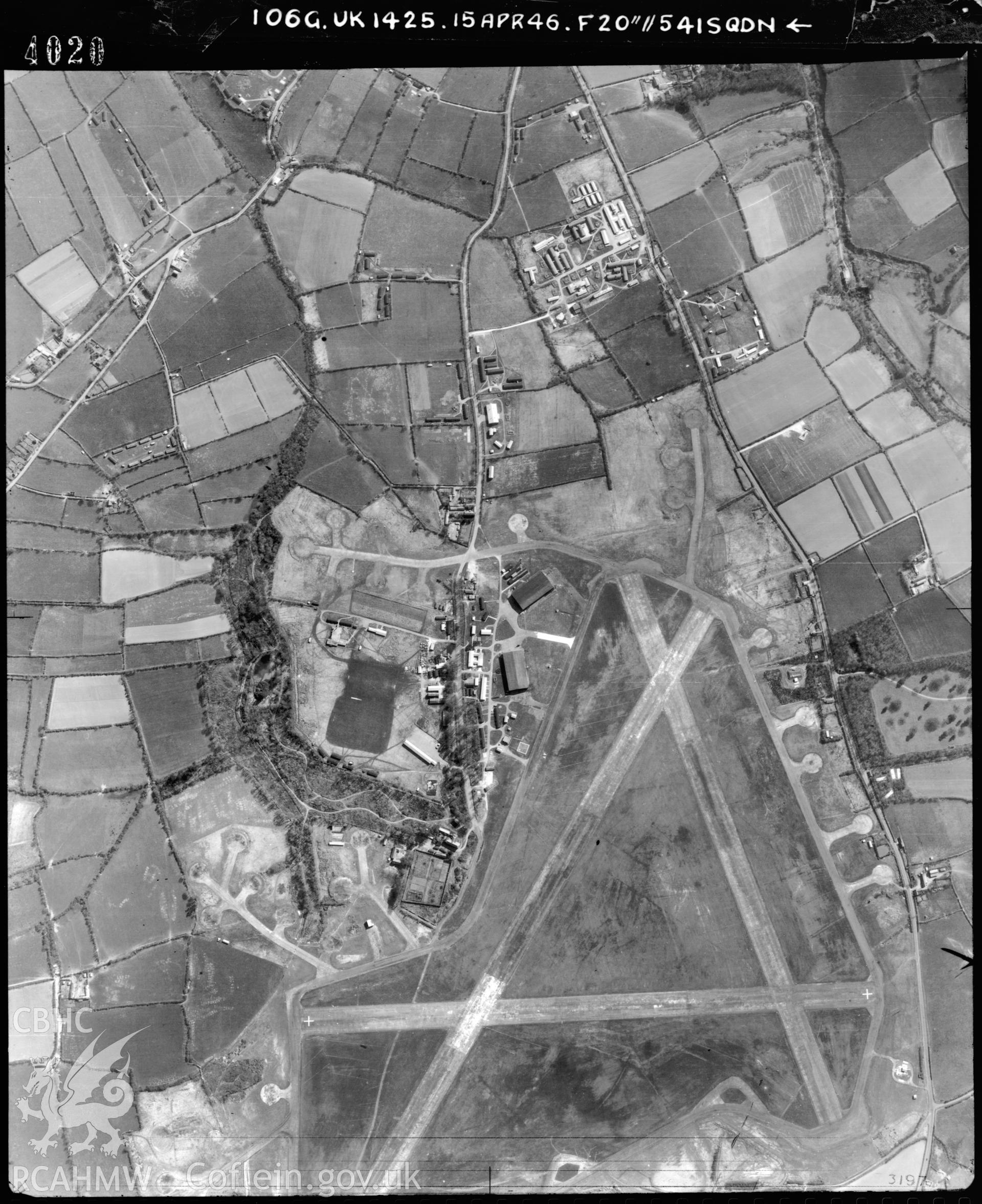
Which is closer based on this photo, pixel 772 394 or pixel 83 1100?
pixel 83 1100

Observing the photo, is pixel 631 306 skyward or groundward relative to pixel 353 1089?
skyward

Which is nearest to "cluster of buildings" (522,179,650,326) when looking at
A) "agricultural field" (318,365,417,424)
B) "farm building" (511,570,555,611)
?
"agricultural field" (318,365,417,424)

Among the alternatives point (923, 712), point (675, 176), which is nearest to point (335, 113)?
point (675, 176)

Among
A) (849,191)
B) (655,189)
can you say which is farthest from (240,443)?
(849,191)

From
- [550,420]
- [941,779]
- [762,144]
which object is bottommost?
Answer: [941,779]

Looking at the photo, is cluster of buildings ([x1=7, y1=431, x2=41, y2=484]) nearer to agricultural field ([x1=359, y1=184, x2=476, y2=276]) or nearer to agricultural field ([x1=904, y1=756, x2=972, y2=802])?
agricultural field ([x1=359, y1=184, x2=476, y2=276])

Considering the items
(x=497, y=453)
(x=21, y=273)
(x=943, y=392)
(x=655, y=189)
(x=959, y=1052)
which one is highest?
(x=21, y=273)

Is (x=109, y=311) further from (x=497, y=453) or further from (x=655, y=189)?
(x=655, y=189)

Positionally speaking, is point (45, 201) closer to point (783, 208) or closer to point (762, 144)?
point (762, 144)

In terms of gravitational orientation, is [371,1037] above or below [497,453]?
below
